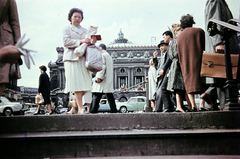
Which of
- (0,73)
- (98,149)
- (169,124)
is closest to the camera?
(0,73)

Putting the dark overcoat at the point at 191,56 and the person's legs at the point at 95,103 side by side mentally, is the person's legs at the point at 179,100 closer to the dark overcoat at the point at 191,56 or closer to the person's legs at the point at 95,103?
the dark overcoat at the point at 191,56

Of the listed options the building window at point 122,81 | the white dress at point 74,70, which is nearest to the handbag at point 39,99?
the white dress at point 74,70

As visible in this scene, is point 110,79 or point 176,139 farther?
point 110,79

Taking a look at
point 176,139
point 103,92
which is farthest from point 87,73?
point 176,139

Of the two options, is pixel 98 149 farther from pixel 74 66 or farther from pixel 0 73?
pixel 74 66

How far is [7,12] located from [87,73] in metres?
1.69

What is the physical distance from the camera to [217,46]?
4188 mm

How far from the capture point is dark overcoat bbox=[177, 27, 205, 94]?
396 cm

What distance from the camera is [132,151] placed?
10.5 ft

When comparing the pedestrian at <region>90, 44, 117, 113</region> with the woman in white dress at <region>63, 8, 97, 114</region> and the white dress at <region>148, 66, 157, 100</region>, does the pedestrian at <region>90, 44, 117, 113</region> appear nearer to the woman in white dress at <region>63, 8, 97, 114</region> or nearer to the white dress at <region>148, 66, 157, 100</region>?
the woman in white dress at <region>63, 8, 97, 114</region>

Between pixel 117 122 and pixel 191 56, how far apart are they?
5.08ft

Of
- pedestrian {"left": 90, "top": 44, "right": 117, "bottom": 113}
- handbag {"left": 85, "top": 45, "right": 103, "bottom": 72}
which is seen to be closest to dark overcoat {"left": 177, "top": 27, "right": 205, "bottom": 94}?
handbag {"left": 85, "top": 45, "right": 103, "bottom": 72}

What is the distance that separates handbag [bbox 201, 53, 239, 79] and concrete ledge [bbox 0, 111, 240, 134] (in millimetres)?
567

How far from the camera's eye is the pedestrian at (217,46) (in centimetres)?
409
